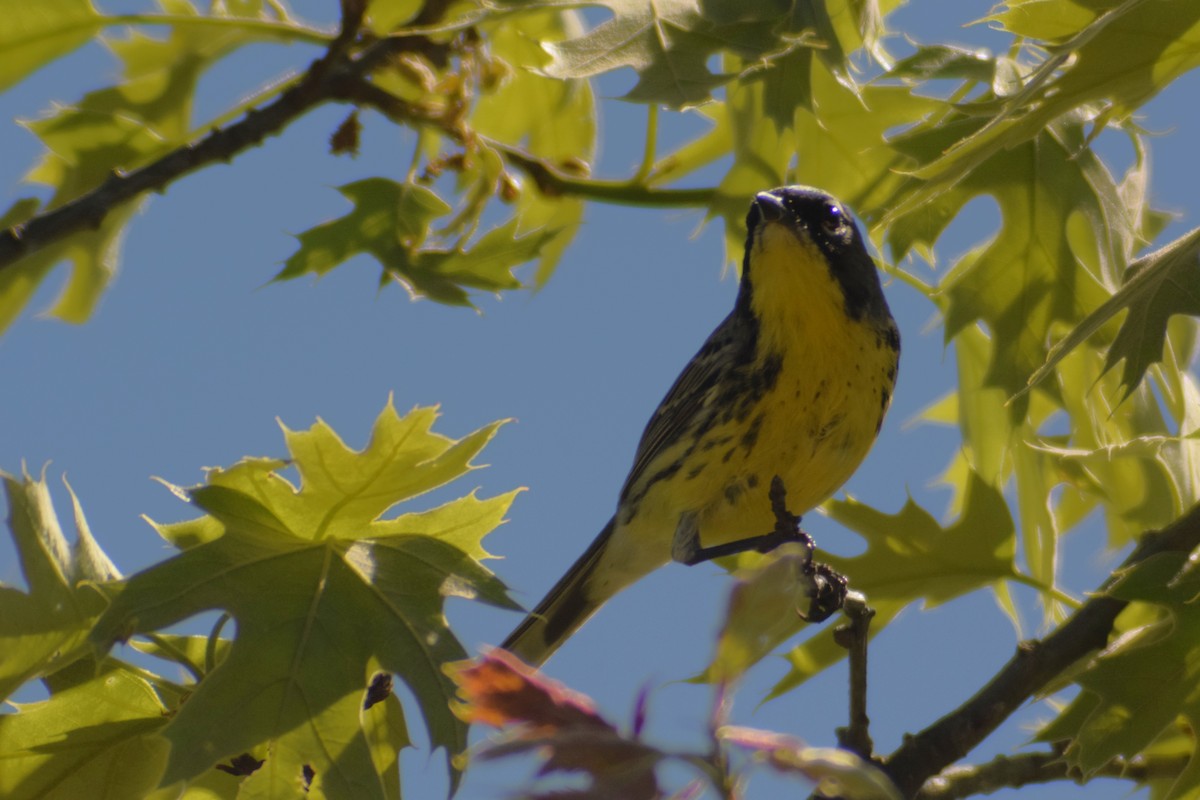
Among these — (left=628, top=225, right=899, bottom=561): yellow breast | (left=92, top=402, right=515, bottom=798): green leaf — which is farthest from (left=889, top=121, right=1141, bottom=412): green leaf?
(left=92, top=402, right=515, bottom=798): green leaf

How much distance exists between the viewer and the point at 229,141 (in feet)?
11.9

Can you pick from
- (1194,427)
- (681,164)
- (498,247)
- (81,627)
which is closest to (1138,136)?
(1194,427)

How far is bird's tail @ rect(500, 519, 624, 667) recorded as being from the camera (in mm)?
5168

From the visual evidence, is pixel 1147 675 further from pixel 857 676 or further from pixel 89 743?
pixel 89 743

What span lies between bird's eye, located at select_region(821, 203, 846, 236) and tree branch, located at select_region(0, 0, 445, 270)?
47.9 inches

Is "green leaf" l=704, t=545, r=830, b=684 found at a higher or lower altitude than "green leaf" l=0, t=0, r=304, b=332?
lower

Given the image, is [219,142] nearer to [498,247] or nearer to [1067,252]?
[498,247]

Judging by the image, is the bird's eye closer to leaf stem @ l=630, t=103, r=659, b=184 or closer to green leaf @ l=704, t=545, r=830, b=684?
leaf stem @ l=630, t=103, r=659, b=184

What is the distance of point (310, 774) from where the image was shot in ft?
9.43

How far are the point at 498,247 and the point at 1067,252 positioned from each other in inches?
53.1

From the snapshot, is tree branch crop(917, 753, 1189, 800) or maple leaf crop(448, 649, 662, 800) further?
tree branch crop(917, 753, 1189, 800)

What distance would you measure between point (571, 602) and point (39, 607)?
8.47 feet

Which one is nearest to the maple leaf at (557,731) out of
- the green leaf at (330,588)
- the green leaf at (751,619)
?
the green leaf at (751,619)

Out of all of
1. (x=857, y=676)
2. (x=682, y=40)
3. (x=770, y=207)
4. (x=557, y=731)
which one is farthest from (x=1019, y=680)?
(x=557, y=731)
